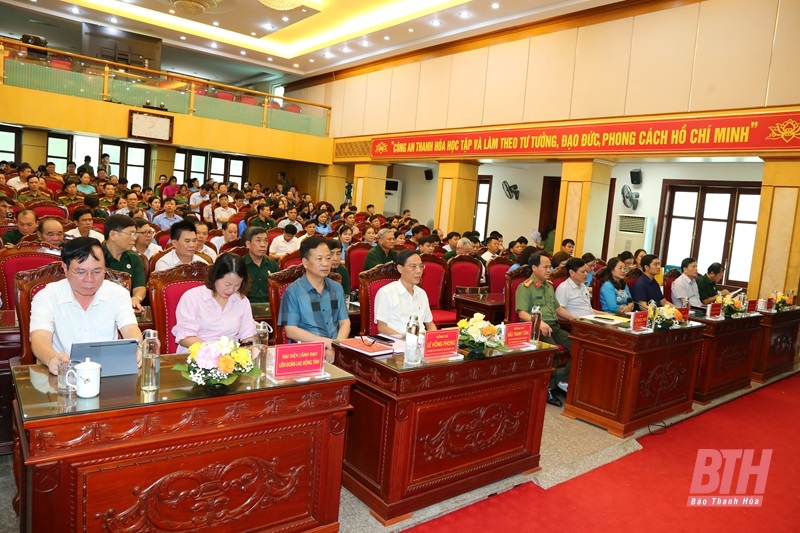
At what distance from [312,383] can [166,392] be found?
0.51 m

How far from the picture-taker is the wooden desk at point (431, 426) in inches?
96.8

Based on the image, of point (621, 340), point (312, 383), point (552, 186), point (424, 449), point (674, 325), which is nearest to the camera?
point (312, 383)

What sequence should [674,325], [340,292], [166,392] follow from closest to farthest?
[166,392]
[340,292]
[674,325]

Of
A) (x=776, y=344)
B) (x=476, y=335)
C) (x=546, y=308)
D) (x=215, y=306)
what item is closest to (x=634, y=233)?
(x=776, y=344)

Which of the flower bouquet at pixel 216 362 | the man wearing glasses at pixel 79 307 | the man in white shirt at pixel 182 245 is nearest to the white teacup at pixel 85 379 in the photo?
the flower bouquet at pixel 216 362

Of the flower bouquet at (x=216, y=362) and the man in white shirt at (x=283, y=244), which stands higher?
the man in white shirt at (x=283, y=244)

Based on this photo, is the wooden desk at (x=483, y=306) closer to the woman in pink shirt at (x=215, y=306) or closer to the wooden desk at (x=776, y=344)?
the woman in pink shirt at (x=215, y=306)

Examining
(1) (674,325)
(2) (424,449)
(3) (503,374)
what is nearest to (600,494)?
(3) (503,374)

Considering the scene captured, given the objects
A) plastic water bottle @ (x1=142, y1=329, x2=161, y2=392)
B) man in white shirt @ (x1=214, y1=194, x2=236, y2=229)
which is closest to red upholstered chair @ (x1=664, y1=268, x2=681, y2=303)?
plastic water bottle @ (x1=142, y1=329, x2=161, y2=392)

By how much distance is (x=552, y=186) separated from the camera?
484 inches

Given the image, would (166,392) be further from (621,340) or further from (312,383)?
(621,340)

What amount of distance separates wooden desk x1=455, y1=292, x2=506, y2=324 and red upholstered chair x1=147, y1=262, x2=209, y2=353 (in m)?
2.56

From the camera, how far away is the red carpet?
266 cm

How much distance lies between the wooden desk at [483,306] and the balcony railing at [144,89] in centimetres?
949
